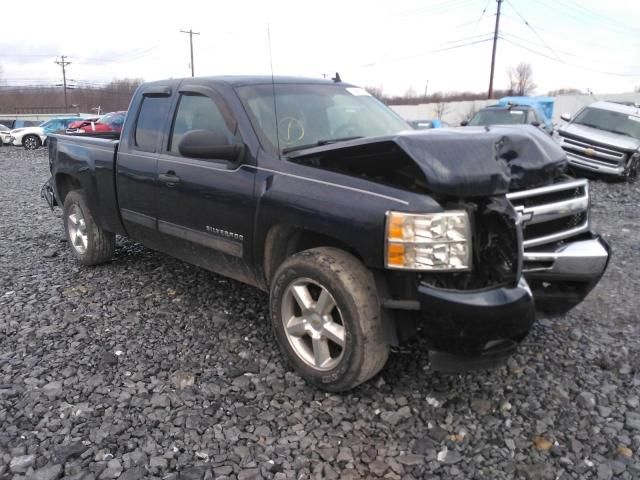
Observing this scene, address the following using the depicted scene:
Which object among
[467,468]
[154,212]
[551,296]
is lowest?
[467,468]

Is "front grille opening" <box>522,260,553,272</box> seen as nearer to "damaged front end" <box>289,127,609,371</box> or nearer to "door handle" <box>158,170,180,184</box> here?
"damaged front end" <box>289,127,609,371</box>

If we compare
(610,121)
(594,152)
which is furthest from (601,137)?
(610,121)

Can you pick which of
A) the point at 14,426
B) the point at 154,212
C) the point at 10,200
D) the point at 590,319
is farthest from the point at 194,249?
the point at 10,200

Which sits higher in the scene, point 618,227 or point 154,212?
point 154,212

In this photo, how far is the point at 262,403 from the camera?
3037 mm

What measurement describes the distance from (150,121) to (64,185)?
6.56 ft

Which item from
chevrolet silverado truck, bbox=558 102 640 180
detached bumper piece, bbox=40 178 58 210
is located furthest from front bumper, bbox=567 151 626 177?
detached bumper piece, bbox=40 178 58 210

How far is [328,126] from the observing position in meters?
3.79

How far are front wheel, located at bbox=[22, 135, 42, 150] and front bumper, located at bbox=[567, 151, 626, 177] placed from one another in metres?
25.5

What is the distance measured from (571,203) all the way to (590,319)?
1.41 meters

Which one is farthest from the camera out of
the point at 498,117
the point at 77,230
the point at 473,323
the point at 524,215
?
the point at 498,117

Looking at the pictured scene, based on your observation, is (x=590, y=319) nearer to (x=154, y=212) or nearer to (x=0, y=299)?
(x=154, y=212)

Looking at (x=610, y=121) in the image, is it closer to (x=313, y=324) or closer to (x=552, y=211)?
(x=552, y=211)

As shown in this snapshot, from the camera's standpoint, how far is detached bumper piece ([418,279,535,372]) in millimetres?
2500
